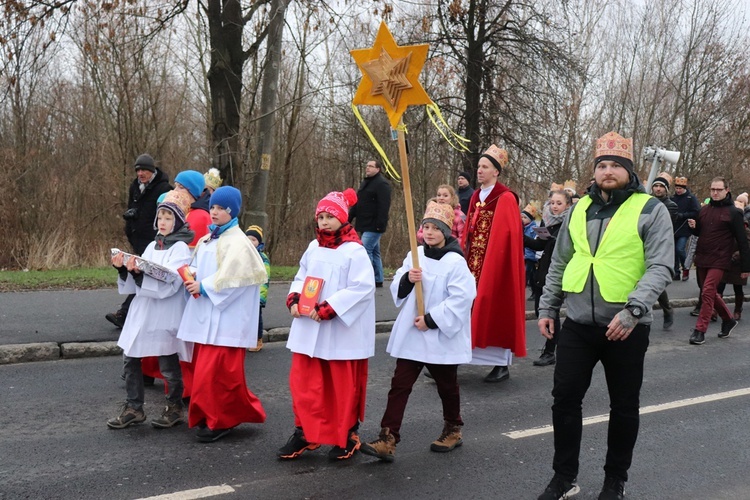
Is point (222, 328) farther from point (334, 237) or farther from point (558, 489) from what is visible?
point (558, 489)

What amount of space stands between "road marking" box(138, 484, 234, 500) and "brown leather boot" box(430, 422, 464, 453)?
152cm

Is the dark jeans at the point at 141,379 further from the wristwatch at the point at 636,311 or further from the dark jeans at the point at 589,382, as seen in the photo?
the wristwatch at the point at 636,311

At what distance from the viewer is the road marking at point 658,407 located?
5.71 meters

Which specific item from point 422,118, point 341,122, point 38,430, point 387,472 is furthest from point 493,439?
point 341,122

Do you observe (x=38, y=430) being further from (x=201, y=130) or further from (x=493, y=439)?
(x=201, y=130)

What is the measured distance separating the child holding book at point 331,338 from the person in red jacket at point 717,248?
20.7 ft

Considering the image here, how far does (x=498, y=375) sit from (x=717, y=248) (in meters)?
4.35

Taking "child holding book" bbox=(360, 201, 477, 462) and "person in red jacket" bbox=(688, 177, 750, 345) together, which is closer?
"child holding book" bbox=(360, 201, 477, 462)

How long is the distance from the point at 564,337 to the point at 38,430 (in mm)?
3797

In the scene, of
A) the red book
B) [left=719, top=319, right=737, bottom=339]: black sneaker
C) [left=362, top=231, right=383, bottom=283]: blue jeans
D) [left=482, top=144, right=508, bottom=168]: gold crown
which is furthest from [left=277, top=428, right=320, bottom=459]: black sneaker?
[left=362, top=231, right=383, bottom=283]: blue jeans

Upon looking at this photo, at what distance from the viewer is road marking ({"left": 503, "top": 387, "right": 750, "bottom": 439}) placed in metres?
5.71

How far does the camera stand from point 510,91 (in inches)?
786

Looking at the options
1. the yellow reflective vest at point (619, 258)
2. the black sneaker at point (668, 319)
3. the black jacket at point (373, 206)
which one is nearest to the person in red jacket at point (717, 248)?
the black sneaker at point (668, 319)

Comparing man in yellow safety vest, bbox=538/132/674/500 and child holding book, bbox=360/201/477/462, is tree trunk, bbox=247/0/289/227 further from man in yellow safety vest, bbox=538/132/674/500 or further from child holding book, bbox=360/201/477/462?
man in yellow safety vest, bbox=538/132/674/500
